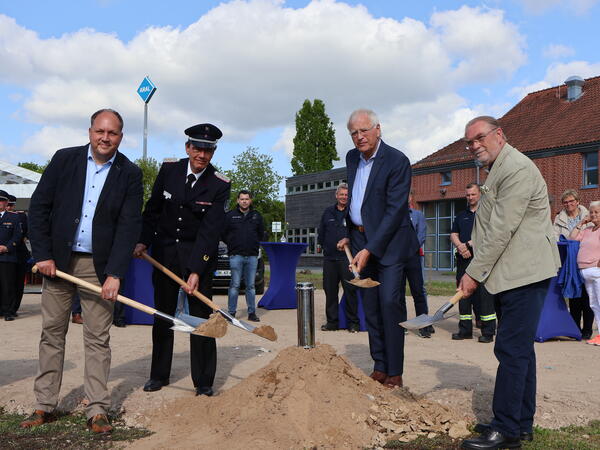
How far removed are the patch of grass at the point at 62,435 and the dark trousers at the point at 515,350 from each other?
224cm

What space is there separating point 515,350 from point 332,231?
5.65 meters

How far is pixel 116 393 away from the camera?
4.98 metres

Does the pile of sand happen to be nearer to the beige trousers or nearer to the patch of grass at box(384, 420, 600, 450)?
the patch of grass at box(384, 420, 600, 450)

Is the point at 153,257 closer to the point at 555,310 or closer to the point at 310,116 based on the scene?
the point at 555,310

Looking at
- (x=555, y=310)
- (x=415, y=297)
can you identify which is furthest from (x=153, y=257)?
(x=555, y=310)

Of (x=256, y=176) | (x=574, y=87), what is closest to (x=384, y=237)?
(x=574, y=87)

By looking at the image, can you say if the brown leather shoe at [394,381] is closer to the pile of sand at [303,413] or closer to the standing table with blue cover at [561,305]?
the pile of sand at [303,413]

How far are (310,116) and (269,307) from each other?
50.6m

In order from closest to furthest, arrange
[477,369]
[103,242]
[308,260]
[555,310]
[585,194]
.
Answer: [103,242] < [477,369] < [555,310] < [585,194] < [308,260]

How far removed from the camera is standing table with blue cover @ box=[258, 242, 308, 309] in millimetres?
11641

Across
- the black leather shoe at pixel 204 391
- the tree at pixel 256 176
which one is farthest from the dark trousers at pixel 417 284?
the tree at pixel 256 176

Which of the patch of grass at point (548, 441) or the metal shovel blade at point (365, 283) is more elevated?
the metal shovel blade at point (365, 283)

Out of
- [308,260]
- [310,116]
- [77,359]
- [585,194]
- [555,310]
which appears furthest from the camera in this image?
[310,116]

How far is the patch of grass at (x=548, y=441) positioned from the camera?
12.1 feet
